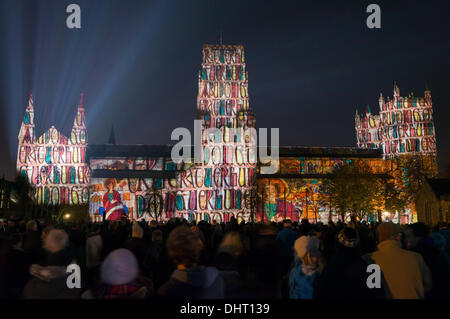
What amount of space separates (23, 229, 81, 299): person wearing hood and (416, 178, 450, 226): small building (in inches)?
1519

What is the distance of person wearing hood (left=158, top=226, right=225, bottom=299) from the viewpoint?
438 centimetres

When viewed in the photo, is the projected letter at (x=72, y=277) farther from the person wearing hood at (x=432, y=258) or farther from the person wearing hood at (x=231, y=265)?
the person wearing hood at (x=432, y=258)

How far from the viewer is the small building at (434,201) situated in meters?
38.6

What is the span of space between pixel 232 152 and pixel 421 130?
124 feet

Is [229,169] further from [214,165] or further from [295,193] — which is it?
[295,193]

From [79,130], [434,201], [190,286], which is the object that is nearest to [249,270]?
[190,286]

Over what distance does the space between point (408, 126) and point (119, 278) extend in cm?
8456

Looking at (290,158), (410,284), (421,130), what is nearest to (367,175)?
(290,158)

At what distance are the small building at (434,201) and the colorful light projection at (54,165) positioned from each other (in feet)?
165

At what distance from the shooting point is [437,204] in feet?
130

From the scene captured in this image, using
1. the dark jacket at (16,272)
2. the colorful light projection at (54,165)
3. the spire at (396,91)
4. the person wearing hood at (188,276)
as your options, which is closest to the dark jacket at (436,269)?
the person wearing hood at (188,276)

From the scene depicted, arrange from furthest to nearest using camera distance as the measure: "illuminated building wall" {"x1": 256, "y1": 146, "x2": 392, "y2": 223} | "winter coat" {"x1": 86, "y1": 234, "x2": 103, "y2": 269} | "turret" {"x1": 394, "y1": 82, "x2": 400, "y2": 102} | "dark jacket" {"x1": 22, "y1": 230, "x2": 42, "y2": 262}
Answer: "turret" {"x1": 394, "y1": 82, "x2": 400, "y2": 102}, "illuminated building wall" {"x1": 256, "y1": 146, "x2": 392, "y2": 223}, "winter coat" {"x1": 86, "y1": 234, "x2": 103, "y2": 269}, "dark jacket" {"x1": 22, "y1": 230, "x2": 42, "y2": 262}

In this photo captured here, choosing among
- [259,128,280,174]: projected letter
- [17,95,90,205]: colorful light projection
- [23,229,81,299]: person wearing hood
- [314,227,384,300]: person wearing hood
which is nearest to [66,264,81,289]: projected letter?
[23,229,81,299]: person wearing hood

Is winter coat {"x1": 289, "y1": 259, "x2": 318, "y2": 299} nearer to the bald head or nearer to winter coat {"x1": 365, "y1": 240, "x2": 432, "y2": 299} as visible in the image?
winter coat {"x1": 365, "y1": 240, "x2": 432, "y2": 299}
